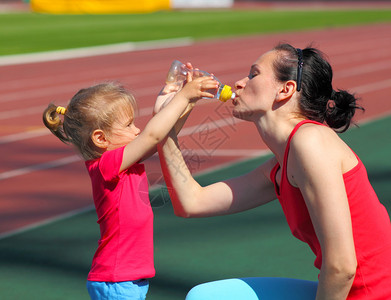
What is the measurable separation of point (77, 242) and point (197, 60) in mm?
15978

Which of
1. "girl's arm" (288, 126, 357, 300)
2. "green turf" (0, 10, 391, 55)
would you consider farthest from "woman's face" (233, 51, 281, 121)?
"green turf" (0, 10, 391, 55)

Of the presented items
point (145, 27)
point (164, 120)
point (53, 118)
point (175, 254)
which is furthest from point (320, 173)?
point (145, 27)

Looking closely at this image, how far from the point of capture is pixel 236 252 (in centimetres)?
569

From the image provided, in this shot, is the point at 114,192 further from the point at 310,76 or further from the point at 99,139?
the point at 310,76

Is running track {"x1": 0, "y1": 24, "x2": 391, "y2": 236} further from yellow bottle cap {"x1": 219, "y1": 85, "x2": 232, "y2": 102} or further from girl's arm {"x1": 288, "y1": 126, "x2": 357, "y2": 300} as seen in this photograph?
girl's arm {"x1": 288, "y1": 126, "x2": 357, "y2": 300}

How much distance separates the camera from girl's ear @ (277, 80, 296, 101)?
2.91 m

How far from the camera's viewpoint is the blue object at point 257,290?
3.05 meters

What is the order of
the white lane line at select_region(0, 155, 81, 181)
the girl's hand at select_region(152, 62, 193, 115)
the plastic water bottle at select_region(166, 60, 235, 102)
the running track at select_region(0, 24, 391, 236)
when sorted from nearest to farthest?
the plastic water bottle at select_region(166, 60, 235, 102)
the girl's hand at select_region(152, 62, 193, 115)
the running track at select_region(0, 24, 391, 236)
the white lane line at select_region(0, 155, 81, 181)

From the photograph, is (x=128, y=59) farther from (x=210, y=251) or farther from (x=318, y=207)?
(x=318, y=207)

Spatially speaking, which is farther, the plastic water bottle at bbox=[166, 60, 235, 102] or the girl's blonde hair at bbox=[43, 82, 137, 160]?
the girl's blonde hair at bbox=[43, 82, 137, 160]

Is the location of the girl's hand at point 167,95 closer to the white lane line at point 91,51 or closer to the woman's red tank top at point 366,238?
the woman's red tank top at point 366,238

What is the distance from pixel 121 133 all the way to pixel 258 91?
24.9 inches

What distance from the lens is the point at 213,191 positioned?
11.4 feet

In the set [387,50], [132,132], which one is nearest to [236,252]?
[132,132]
